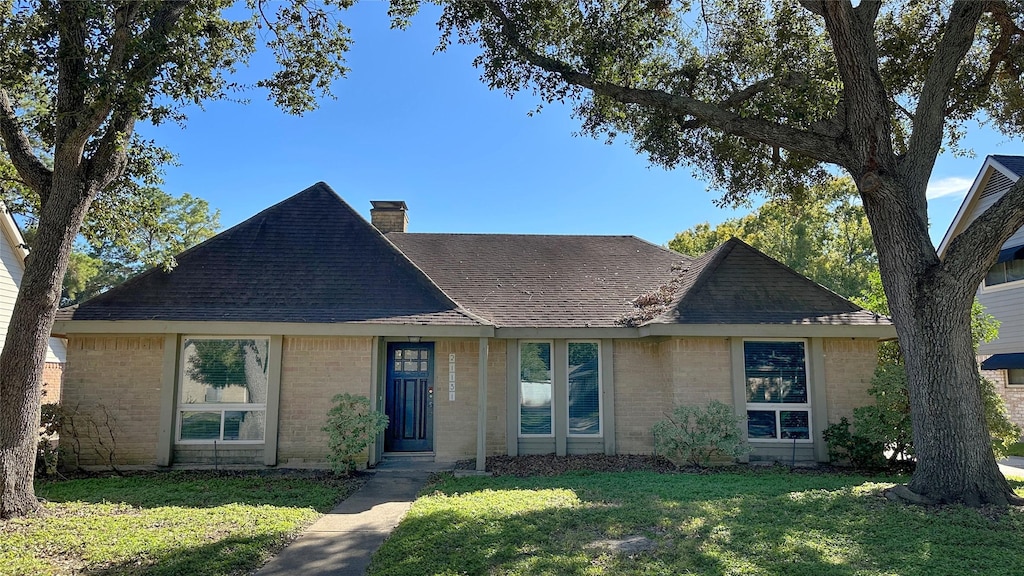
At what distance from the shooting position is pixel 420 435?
35.7ft

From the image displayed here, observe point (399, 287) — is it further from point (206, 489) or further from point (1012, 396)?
point (1012, 396)

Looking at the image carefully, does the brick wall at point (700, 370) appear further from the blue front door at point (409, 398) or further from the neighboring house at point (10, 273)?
the neighboring house at point (10, 273)

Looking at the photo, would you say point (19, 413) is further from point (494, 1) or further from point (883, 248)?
point (883, 248)

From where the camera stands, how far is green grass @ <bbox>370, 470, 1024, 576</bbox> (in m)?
4.98

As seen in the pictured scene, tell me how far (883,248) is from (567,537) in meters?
5.74

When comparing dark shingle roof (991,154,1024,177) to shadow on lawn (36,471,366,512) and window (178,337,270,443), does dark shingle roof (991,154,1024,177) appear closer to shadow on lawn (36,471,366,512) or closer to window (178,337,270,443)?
shadow on lawn (36,471,366,512)

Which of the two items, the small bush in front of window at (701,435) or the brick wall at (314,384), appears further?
the brick wall at (314,384)

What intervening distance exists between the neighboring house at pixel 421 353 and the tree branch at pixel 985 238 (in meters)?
3.17

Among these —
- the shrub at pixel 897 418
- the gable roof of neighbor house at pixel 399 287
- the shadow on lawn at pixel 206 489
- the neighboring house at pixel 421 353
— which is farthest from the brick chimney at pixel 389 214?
the shrub at pixel 897 418

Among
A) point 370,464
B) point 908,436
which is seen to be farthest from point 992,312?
point 370,464

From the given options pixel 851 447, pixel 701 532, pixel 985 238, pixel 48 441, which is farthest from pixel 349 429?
pixel 985 238

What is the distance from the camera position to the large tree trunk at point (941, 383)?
698 centimetres

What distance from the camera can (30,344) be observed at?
7.00 m

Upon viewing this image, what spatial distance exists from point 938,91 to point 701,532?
22.9 ft
